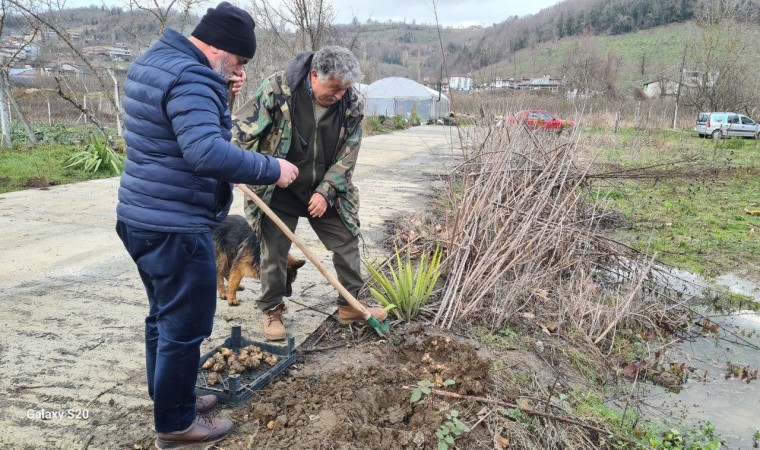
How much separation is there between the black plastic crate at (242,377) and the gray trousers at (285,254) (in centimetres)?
49

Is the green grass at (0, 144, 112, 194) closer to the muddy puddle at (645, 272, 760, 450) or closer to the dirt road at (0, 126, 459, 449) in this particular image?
the dirt road at (0, 126, 459, 449)

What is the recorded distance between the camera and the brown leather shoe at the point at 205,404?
2.78 m

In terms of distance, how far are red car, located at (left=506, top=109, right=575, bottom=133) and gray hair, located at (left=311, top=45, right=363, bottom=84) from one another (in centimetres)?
258

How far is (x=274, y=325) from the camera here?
382cm

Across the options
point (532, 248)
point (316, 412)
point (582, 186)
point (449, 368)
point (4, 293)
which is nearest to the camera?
point (316, 412)

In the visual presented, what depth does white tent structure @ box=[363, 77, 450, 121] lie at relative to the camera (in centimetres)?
4312

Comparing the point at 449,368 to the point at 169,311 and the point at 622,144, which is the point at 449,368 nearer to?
the point at 169,311

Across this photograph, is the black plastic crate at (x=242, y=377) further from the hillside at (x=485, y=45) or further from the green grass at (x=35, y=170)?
the green grass at (x=35, y=170)

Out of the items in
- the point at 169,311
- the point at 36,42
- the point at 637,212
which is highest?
the point at 36,42

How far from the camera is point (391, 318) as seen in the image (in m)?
4.11

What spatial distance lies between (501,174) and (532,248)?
737mm

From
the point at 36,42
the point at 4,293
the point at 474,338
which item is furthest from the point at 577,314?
the point at 36,42

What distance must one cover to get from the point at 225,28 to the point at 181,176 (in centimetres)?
65

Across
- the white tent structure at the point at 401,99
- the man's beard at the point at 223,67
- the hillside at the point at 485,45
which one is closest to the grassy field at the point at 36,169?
the hillside at the point at 485,45
